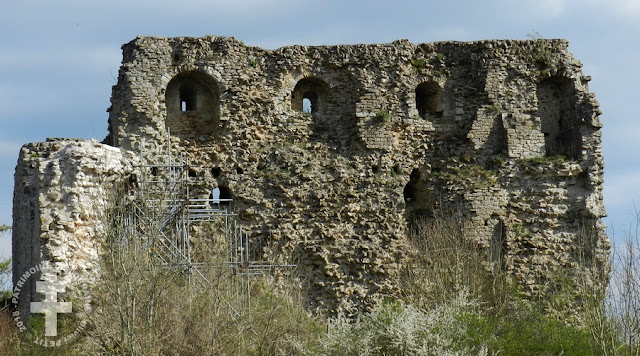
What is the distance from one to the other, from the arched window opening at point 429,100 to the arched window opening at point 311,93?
7.23 feet

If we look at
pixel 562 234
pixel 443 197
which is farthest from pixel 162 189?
pixel 562 234

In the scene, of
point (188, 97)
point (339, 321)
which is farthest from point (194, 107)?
point (339, 321)

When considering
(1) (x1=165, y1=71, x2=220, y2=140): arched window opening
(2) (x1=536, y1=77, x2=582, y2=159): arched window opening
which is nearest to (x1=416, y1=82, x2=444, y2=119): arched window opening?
(2) (x1=536, y1=77, x2=582, y2=159): arched window opening

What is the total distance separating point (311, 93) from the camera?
2778cm

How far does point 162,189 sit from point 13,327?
14.7 ft

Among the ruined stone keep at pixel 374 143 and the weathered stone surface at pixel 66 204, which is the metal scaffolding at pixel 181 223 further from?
the weathered stone surface at pixel 66 204

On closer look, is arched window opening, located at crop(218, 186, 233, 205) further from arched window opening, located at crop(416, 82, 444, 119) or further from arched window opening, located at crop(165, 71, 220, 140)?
arched window opening, located at crop(416, 82, 444, 119)

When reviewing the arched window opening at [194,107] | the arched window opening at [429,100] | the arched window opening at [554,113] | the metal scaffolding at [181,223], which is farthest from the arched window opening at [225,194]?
the arched window opening at [554,113]

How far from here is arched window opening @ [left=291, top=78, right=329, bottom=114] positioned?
27578 millimetres

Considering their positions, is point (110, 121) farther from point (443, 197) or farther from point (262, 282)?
point (443, 197)

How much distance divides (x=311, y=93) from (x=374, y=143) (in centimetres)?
201

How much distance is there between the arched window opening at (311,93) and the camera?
90.5ft

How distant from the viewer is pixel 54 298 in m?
20.5

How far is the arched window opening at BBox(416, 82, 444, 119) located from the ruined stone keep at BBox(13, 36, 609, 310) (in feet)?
0.12
